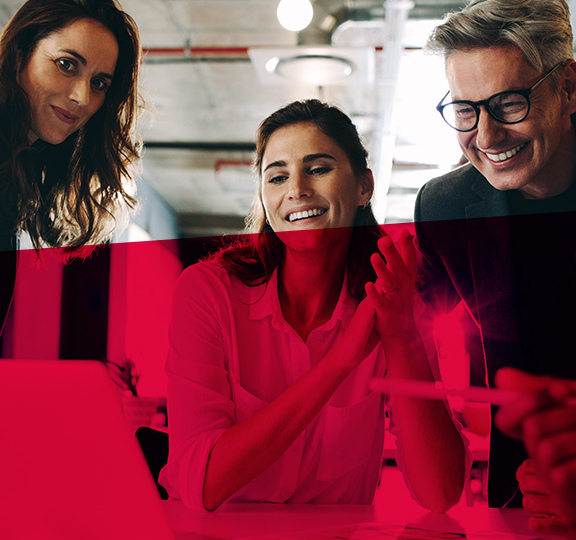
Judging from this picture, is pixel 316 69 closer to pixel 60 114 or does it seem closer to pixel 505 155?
pixel 505 155

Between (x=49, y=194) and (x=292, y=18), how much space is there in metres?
1.04

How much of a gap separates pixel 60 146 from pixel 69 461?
1621mm

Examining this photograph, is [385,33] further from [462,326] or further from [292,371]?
[292,371]

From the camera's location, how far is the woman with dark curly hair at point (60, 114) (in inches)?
75.7

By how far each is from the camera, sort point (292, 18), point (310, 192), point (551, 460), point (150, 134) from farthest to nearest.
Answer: point (150, 134), point (292, 18), point (310, 192), point (551, 460)

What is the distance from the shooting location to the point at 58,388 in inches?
24.0

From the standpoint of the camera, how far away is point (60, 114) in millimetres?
1955

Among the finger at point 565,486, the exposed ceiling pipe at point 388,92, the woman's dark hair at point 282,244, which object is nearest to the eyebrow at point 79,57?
the woman's dark hair at point 282,244

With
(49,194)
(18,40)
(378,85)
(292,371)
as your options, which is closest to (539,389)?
(292,371)

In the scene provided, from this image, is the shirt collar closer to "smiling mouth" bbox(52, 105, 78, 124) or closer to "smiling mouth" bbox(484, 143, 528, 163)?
"smiling mouth" bbox(484, 143, 528, 163)

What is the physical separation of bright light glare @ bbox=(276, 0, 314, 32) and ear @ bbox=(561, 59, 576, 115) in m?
0.84

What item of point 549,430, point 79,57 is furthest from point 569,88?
point 79,57

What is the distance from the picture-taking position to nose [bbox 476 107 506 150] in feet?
5.00

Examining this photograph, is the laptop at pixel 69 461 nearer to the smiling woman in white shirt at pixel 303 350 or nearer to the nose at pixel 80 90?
the smiling woman in white shirt at pixel 303 350
